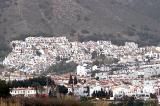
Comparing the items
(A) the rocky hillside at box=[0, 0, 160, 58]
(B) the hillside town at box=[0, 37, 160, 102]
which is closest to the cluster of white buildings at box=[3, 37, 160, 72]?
(B) the hillside town at box=[0, 37, 160, 102]

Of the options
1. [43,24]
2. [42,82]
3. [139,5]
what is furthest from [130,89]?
[139,5]

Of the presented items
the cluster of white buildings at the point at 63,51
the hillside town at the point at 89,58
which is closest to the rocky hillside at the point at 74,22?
the cluster of white buildings at the point at 63,51

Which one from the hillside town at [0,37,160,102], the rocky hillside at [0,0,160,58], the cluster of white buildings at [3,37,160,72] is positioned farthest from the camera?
the rocky hillside at [0,0,160,58]

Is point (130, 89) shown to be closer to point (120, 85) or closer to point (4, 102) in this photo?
point (120, 85)

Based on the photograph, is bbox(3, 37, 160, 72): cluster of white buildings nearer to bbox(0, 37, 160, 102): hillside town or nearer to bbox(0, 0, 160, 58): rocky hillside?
bbox(0, 37, 160, 102): hillside town

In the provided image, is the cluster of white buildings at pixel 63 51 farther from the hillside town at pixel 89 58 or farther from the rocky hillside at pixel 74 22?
the rocky hillside at pixel 74 22

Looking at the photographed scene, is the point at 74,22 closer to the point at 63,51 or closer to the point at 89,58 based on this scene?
the point at 63,51

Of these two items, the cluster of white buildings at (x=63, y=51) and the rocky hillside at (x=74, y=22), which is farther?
the rocky hillside at (x=74, y=22)

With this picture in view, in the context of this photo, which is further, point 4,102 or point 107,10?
point 107,10
